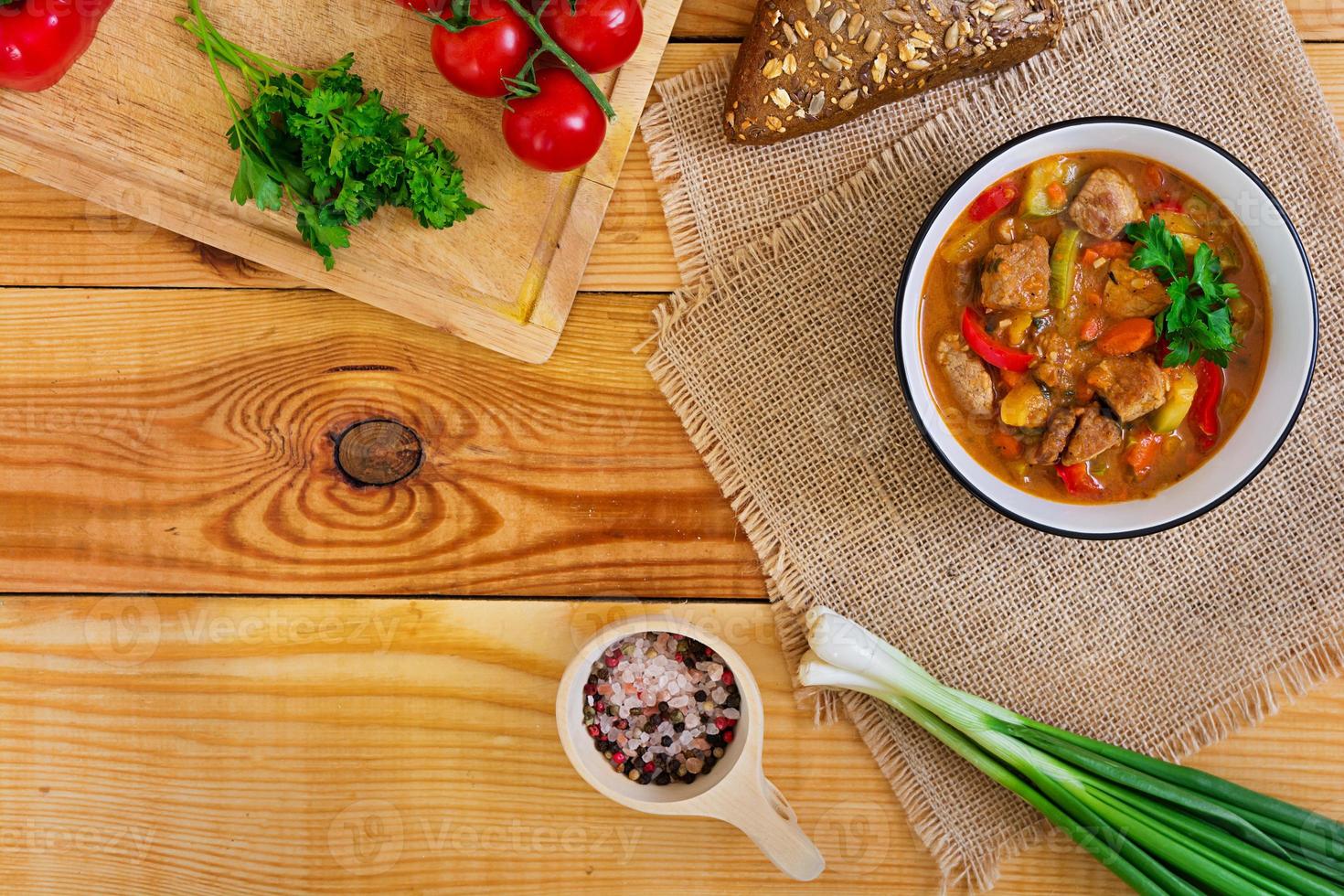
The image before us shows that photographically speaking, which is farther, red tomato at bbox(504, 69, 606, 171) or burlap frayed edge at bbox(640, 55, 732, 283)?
burlap frayed edge at bbox(640, 55, 732, 283)

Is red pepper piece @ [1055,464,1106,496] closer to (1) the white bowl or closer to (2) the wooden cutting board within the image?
(1) the white bowl

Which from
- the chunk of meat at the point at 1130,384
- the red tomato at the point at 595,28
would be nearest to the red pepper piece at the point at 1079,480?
the chunk of meat at the point at 1130,384

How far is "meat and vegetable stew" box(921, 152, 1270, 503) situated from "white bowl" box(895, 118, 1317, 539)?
0.03 meters

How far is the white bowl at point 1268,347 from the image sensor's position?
1812mm

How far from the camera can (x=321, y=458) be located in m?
2.24

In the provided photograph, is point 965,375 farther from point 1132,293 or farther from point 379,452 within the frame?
point 379,452

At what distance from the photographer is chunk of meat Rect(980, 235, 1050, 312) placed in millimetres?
1822

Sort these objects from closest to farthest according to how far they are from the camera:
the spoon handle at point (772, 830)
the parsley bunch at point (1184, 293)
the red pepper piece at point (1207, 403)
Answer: the parsley bunch at point (1184, 293)
the red pepper piece at point (1207, 403)
the spoon handle at point (772, 830)

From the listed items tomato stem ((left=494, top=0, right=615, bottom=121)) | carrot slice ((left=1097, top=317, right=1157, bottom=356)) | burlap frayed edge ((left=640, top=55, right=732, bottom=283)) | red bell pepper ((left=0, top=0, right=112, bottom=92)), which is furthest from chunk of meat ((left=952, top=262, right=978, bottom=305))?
red bell pepper ((left=0, top=0, right=112, bottom=92))

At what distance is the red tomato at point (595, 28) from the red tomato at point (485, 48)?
0.22 feet

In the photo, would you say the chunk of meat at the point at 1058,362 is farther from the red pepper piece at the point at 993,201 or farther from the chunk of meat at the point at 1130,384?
the red pepper piece at the point at 993,201

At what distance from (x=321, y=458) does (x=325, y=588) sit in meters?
0.30

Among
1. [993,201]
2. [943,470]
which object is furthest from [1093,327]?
[943,470]

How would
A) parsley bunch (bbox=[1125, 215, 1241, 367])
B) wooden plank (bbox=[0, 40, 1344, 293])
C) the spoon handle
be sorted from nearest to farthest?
parsley bunch (bbox=[1125, 215, 1241, 367]) < the spoon handle < wooden plank (bbox=[0, 40, 1344, 293])
